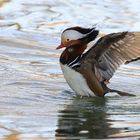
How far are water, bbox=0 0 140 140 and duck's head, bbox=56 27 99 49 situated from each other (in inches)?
25.7

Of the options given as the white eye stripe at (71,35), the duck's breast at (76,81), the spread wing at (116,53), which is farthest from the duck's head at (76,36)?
the duck's breast at (76,81)

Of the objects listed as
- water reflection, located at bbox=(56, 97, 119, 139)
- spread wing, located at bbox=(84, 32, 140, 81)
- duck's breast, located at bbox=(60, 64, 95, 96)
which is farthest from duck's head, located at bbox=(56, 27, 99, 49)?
water reflection, located at bbox=(56, 97, 119, 139)

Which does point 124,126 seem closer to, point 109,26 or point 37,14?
point 109,26

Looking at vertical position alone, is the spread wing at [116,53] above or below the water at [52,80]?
above

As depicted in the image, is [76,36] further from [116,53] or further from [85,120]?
[85,120]

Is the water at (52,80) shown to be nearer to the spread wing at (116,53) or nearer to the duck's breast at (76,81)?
the duck's breast at (76,81)

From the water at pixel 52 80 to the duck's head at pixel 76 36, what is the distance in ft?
2.14

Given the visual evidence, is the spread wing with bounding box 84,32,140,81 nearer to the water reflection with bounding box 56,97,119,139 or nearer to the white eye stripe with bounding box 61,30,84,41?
the white eye stripe with bounding box 61,30,84,41

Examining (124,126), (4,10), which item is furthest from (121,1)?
(124,126)

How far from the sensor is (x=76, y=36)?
9.38m

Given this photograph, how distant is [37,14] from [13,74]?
4.48 metres

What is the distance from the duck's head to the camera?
9320 millimetres

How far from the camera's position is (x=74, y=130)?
7.68 meters

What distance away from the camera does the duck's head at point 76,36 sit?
932 cm
